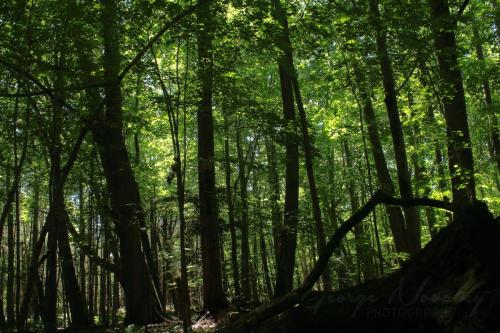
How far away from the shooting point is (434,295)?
279 cm

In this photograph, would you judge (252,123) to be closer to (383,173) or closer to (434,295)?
(383,173)

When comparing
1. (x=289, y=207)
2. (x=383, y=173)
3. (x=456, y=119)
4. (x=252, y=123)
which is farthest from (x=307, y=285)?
(x=383, y=173)

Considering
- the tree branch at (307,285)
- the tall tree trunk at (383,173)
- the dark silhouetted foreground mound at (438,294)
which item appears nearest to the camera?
the dark silhouetted foreground mound at (438,294)

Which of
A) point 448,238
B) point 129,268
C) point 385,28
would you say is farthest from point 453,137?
point 129,268

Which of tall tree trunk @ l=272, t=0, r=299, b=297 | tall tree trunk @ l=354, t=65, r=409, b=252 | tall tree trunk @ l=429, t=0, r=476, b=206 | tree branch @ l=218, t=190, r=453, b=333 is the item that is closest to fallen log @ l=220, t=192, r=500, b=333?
tree branch @ l=218, t=190, r=453, b=333

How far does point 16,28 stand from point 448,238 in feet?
19.2

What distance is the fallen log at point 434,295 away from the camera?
2551mm

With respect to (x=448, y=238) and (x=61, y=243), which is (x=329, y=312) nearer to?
(x=448, y=238)

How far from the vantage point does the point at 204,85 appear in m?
7.86

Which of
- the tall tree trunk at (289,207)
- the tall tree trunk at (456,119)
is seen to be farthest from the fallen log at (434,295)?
the tall tree trunk at (289,207)

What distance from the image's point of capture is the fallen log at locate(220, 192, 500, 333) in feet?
8.37

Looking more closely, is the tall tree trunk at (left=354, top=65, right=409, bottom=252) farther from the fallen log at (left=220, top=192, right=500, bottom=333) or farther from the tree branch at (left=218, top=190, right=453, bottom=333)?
the fallen log at (left=220, top=192, right=500, bottom=333)

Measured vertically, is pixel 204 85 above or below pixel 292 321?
above

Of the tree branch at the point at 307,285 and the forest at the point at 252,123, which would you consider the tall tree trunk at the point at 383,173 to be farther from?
the tree branch at the point at 307,285
